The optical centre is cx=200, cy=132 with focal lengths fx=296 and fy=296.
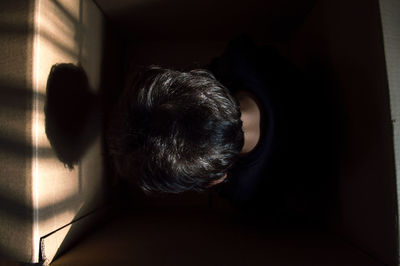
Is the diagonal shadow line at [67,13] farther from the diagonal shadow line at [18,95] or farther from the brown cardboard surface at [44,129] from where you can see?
the diagonal shadow line at [18,95]

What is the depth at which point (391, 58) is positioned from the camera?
0.43 meters

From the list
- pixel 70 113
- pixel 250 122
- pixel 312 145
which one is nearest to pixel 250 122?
pixel 250 122

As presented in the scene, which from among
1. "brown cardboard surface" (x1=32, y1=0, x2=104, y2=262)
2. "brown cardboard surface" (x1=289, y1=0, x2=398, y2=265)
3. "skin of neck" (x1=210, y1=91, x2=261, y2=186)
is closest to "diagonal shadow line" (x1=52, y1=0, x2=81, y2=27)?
"brown cardboard surface" (x1=32, y1=0, x2=104, y2=262)

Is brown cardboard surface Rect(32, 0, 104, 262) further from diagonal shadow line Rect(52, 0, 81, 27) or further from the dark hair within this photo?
the dark hair

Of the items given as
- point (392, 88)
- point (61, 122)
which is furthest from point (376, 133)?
point (61, 122)

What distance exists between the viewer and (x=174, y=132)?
456 millimetres

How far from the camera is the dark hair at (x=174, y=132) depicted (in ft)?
1.51

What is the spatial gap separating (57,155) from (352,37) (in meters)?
0.57

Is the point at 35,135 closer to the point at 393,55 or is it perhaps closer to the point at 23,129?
the point at 23,129

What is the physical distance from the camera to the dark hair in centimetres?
46

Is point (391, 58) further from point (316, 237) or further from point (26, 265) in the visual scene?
point (26, 265)

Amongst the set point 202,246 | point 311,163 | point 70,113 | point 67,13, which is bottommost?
point 202,246

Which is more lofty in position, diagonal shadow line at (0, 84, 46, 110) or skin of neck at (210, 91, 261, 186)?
diagonal shadow line at (0, 84, 46, 110)

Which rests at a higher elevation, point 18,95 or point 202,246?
point 18,95
